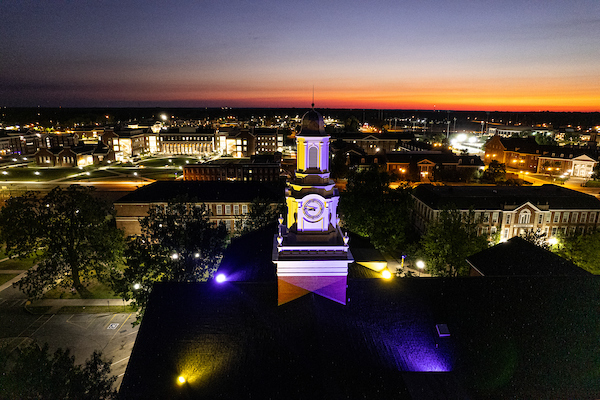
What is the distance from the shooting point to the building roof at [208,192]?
192 ft

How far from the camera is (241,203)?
197 ft

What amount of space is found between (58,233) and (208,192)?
25830 millimetres

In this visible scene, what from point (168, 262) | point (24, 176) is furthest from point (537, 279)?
point (24, 176)

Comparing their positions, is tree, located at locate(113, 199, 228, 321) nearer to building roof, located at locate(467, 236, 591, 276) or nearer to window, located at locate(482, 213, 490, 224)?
building roof, located at locate(467, 236, 591, 276)

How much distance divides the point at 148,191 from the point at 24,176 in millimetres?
81837

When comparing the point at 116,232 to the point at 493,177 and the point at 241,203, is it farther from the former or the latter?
the point at 493,177

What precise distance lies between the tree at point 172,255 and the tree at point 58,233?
24.2ft

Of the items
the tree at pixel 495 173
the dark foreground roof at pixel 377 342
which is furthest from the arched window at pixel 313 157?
the tree at pixel 495 173

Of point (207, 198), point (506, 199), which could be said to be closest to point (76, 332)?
point (207, 198)

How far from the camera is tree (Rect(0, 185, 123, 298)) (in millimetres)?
36875

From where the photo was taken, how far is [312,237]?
2122 centimetres

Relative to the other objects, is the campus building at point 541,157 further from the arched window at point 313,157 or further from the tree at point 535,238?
the arched window at point 313,157

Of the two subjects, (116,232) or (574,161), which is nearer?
(116,232)

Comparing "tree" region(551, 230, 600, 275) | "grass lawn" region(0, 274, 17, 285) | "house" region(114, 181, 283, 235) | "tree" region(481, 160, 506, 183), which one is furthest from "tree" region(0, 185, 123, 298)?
"tree" region(481, 160, 506, 183)
